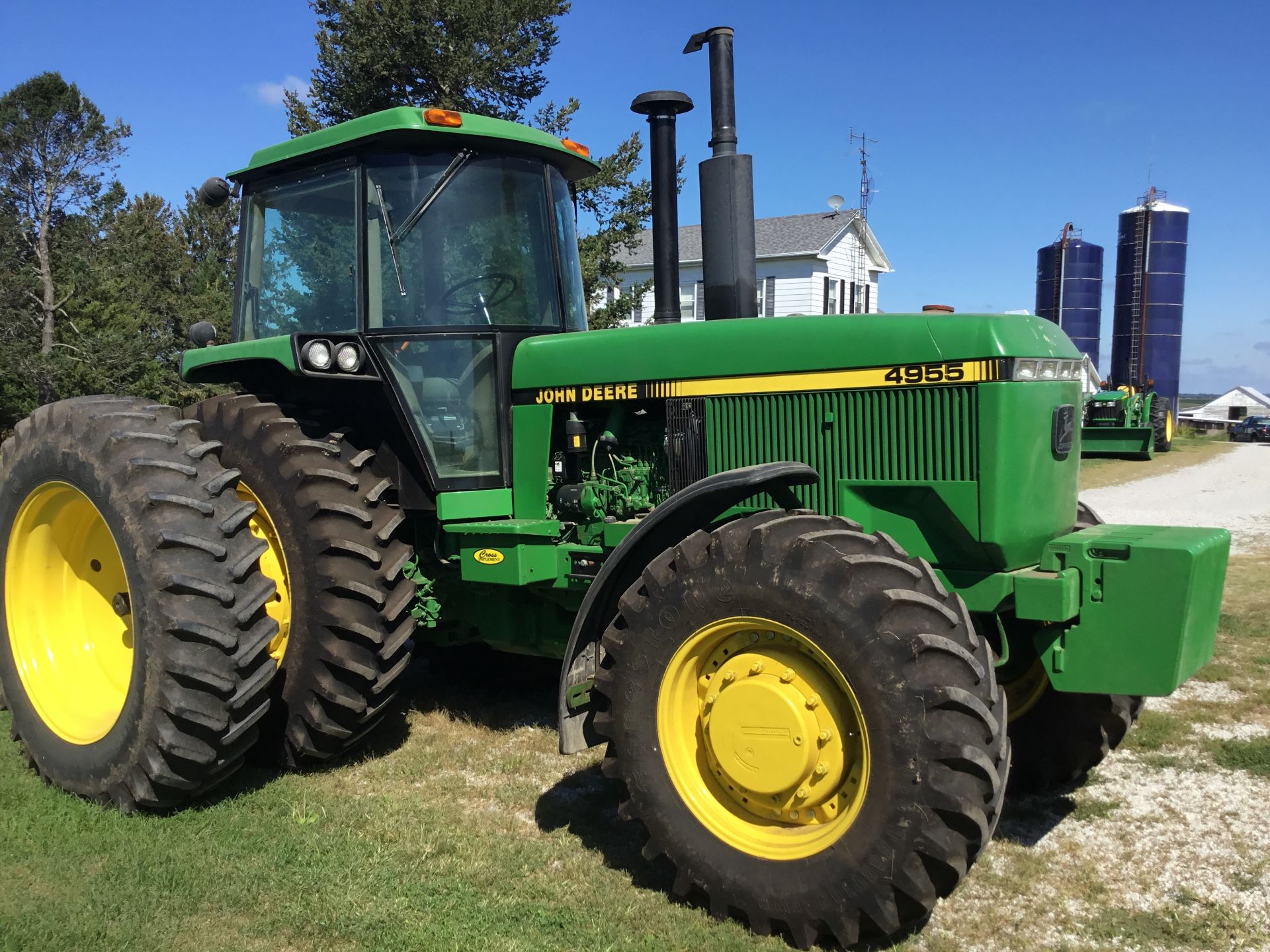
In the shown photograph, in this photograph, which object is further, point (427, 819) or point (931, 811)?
point (427, 819)

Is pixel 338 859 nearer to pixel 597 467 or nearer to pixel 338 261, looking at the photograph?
pixel 597 467

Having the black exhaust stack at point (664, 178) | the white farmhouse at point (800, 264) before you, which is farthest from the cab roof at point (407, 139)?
the white farmhouse at point (800, 264)

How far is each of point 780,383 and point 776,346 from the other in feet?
Answer: 0.48

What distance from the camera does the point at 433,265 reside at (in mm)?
4816

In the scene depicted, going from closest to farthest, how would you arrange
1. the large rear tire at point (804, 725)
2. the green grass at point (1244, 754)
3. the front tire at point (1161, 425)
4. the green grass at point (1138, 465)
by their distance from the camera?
the large rear tire at point (804, 725) < the green grass at point (1244, 754) < the green grass at point (1138, 465) < the front tire at point (1161, 425)

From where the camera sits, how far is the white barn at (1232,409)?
189ft

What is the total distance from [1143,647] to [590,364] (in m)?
2.50

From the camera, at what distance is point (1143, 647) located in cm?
354

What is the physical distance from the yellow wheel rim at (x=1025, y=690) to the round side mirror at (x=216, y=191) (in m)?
4.39

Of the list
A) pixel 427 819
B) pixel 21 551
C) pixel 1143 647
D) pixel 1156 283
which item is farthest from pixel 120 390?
pixel 1156 283

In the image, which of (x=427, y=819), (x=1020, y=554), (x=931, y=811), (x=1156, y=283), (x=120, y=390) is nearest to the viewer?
(x=931, y=811)

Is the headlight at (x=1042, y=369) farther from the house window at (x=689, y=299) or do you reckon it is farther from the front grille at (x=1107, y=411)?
the house window at (x=689, y=299)

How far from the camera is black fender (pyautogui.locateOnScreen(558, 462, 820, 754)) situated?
3.74 meters

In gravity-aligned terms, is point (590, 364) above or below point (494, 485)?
above
